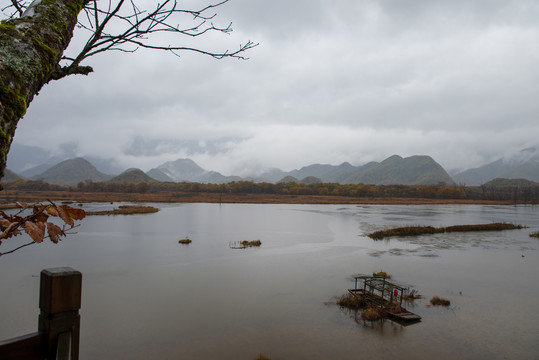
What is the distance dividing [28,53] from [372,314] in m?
14.8

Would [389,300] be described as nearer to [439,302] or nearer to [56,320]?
[439,302]

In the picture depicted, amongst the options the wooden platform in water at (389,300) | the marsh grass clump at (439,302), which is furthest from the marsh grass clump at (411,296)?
the marsh grass clump at (439,302)

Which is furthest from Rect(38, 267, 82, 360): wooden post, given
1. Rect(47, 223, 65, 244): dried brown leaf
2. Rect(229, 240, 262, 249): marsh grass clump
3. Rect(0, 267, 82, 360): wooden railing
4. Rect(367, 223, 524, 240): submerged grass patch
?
Rect(367, 223, 524, 240): submerged grass patch

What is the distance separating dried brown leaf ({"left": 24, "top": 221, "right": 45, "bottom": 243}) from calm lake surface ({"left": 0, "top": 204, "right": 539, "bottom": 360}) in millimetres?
10823

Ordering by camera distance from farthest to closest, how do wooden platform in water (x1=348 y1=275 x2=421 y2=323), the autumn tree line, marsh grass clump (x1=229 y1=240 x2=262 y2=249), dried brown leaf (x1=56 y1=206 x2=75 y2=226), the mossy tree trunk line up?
the autumn tree line → marsh grass clump (x1=229 y1=240 x2=262 y2=249) → wooden platform in water (x1=348 y1=275 x2=421 y2=323) → dried brown leaf (x1=56 y1=206 x2=75 y2=226) → the mossy tree trunk

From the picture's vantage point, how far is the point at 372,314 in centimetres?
1392

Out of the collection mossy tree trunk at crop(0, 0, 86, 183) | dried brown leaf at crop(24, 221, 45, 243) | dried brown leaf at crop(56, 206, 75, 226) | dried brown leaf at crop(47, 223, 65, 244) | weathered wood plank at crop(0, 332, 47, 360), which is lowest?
weathered wood plank at crop(0, 332, 47, 360)

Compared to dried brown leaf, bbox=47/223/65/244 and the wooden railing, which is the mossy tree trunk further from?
the wooden railing

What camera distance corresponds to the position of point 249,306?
15359mm

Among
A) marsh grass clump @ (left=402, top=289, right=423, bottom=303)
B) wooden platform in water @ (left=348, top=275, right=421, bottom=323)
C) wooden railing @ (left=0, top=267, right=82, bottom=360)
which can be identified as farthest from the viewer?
marsh grass clump @ (left=402, top=289, right=423, bottom=303)

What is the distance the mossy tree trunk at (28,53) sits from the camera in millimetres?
1527

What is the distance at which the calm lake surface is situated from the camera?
38.3 ft

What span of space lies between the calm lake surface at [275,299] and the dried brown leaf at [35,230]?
10823 millimetres

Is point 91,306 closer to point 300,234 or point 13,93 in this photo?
point 13,93
